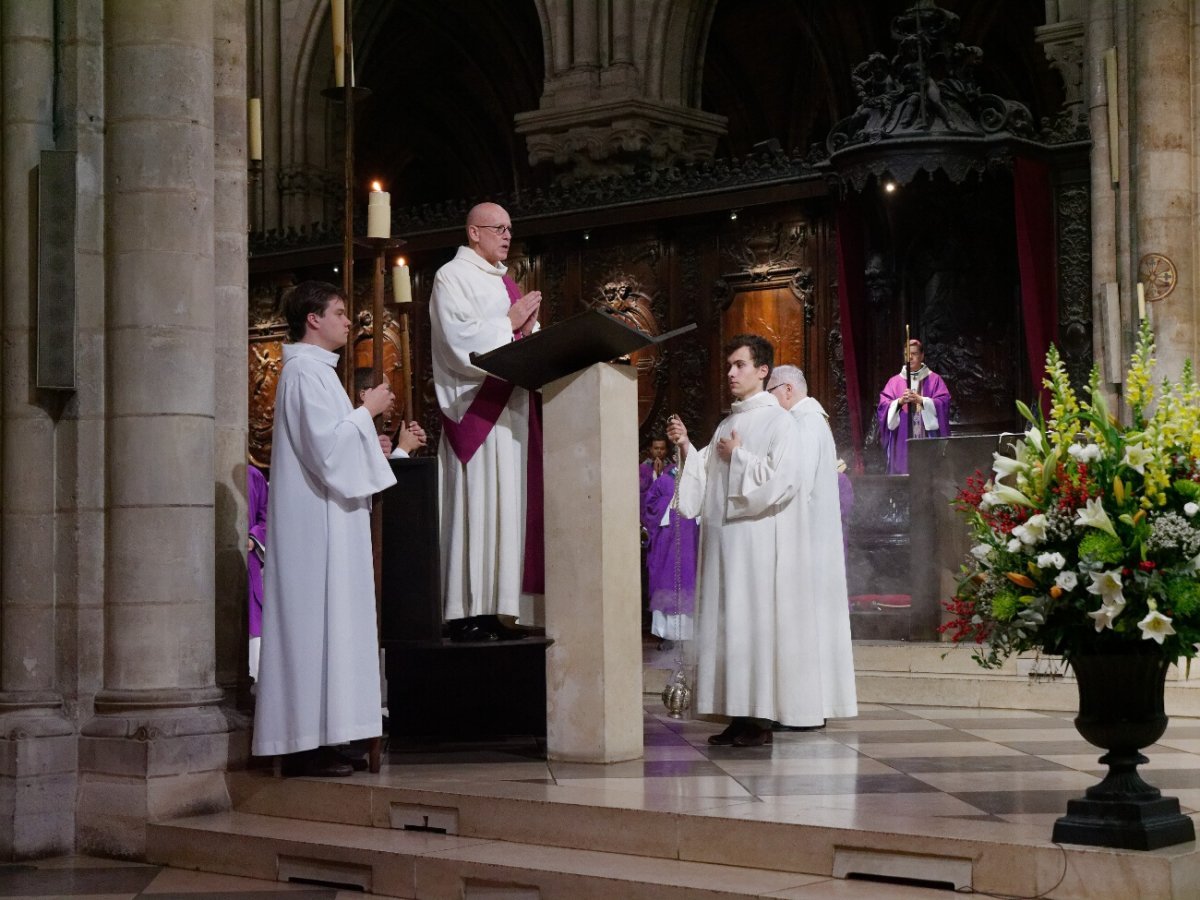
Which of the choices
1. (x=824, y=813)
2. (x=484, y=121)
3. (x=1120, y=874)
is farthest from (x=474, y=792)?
(x=484, y=121)

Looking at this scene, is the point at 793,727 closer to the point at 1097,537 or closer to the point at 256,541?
the point at 256,541

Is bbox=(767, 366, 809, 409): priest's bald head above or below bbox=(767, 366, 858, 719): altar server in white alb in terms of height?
above

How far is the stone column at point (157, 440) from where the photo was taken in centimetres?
686

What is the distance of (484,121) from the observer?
95.5ft

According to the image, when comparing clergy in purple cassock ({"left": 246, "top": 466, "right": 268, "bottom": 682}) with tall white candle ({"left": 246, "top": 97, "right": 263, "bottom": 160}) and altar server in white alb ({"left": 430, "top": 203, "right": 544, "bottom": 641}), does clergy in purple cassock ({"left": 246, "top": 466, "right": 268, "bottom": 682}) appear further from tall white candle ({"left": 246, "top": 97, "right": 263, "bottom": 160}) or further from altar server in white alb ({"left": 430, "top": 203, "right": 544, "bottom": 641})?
altar server in white alb ({"left": 430, "top": 203, "right": 544, "bottom": 641})

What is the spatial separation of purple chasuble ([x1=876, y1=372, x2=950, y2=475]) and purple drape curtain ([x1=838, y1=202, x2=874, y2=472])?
1.55 feet

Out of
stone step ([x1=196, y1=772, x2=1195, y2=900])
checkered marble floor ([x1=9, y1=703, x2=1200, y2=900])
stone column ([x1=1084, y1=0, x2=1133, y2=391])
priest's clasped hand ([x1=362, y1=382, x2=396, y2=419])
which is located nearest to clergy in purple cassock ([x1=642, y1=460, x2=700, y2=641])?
stone column ([x1=1084, y1=0, x2=1133, y2=391])

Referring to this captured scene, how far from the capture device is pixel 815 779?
630 centimetres

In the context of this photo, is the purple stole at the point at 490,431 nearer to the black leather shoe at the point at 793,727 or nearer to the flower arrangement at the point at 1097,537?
the black leather shoe at the point at 793,727

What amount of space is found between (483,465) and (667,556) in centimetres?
704

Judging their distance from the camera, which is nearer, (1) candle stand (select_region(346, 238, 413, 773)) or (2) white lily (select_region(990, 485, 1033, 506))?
(2) white lily (select_region(990, 485, 1033, 506))

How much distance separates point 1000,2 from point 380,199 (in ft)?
64.8

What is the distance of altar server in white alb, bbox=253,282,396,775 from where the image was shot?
659cm

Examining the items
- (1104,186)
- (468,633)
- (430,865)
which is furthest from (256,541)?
(1104,186)
